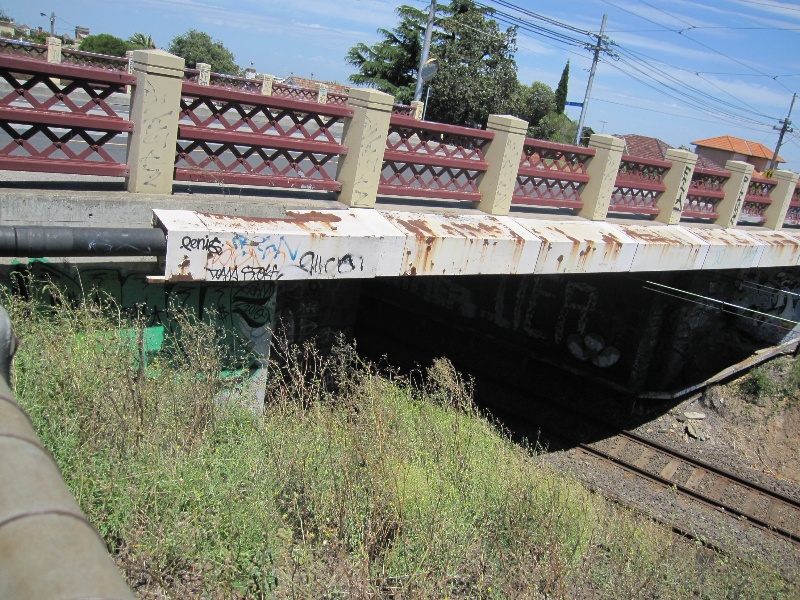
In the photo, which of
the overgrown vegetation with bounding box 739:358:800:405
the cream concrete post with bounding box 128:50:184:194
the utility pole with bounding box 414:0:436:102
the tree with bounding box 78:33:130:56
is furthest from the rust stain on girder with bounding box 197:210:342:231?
the tree with bounding box 78:33:130:56

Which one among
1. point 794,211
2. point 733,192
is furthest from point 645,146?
point 733,192

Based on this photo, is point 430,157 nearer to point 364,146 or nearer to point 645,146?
point 364,146

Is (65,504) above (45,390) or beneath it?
above

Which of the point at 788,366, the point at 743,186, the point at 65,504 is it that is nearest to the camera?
the point at 65,504

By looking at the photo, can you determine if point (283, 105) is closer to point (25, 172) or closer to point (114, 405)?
point (25, 172)

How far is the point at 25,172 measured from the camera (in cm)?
584

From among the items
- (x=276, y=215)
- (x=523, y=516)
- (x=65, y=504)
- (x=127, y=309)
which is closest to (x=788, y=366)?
(x=523, y=516)

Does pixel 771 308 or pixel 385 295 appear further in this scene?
pixel 385 295

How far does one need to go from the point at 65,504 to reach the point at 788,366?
55.1 ft

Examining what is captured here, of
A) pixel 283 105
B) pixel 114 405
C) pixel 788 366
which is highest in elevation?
pixel 283 105

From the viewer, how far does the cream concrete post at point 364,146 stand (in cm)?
703

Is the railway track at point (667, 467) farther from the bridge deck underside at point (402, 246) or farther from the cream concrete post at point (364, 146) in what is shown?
the cream concrete post at point (364, 146)

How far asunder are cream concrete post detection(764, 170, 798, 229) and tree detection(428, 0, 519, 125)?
19350 millimetres

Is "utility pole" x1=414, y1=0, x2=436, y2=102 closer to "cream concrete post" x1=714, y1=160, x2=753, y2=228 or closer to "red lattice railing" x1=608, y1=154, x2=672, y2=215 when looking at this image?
"cream concrete post" x1=714, y1=160, x2=753, y2=228
